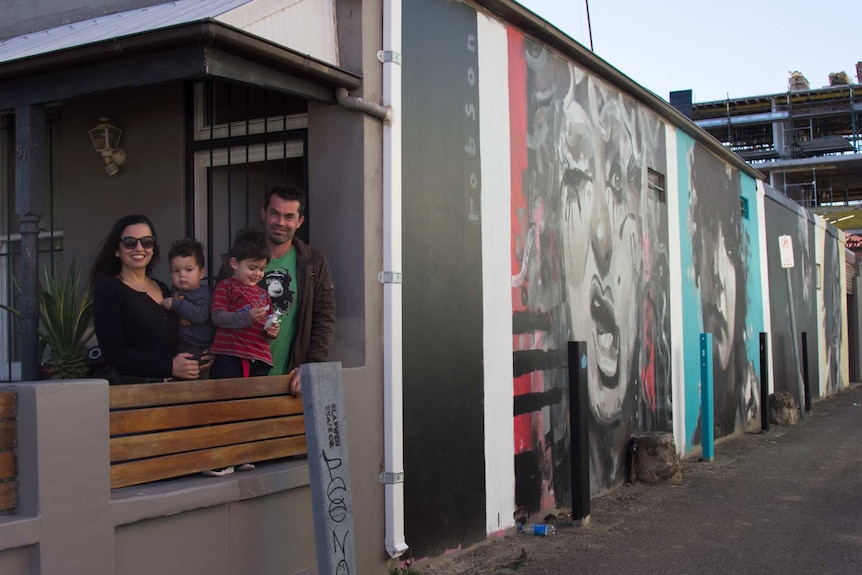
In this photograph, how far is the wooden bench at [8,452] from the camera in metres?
3.39

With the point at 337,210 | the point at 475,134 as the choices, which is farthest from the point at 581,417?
the point at 337,210

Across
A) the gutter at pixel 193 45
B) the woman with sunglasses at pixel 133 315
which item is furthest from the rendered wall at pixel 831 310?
the woman with sunglasses at pixel 133 315

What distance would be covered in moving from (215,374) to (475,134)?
9.15 feet

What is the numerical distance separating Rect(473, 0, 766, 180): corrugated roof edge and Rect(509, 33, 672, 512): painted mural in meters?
0.11

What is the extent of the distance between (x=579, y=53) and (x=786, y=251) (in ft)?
31.6

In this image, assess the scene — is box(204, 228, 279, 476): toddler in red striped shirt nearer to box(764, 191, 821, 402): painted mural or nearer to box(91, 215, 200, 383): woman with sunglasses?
box(91, 215, 200, 383): woman with sunglasses

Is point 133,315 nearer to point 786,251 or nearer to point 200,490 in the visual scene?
point 200,490

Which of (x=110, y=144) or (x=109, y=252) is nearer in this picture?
(x=109, y=252)

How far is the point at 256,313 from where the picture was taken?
15.1ft

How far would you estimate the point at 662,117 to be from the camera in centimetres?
1087

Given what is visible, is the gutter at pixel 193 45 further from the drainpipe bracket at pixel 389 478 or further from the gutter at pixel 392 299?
the drainpipe bracket at pixel 389 478

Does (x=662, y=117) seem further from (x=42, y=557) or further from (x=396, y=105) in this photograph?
(x=42, y=557)

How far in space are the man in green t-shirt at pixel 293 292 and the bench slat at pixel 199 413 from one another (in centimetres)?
36

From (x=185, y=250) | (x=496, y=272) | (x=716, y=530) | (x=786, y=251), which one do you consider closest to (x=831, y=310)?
(x=786, y=251)
